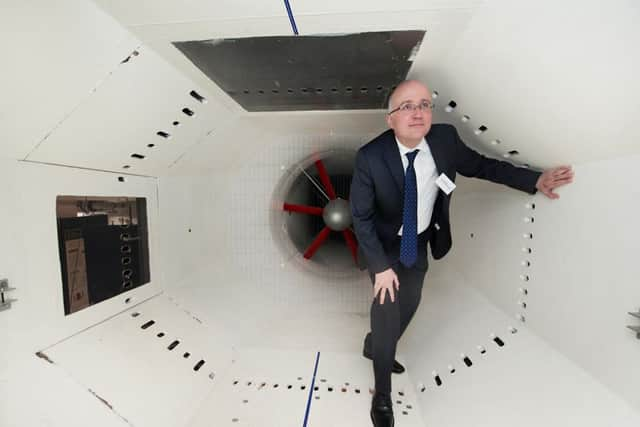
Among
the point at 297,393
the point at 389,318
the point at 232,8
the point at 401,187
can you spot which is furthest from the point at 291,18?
the point at 297,393

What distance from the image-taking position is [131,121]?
1.62 m

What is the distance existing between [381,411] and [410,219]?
1.04 m

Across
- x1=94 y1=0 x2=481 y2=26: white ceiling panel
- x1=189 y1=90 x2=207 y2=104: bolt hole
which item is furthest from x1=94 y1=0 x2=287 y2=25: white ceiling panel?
x1=189 y1=90 x2=207 y2=104: bolt hole

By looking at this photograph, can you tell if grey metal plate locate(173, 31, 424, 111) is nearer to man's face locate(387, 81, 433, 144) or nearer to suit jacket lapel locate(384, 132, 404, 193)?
man's face locate(387, 81, 433, 144)

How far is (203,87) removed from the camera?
1825mm

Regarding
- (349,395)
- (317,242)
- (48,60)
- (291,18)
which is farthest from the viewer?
(317,242)

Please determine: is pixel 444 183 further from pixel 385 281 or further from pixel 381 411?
pixel 381 411

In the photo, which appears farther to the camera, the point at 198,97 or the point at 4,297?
the point at 198,97

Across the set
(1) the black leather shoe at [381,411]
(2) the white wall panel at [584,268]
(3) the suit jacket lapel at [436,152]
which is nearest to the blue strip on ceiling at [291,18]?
(3) the suit jacket lapel at [436,152]

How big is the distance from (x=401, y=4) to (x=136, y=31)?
3.28 feet

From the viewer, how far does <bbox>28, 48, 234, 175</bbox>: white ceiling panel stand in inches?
54.4

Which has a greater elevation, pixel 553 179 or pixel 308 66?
pixel 308 66

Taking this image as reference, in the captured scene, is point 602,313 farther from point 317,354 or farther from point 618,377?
point 317,354

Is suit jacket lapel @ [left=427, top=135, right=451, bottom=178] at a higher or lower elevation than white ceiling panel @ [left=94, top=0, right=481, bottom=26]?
lower
